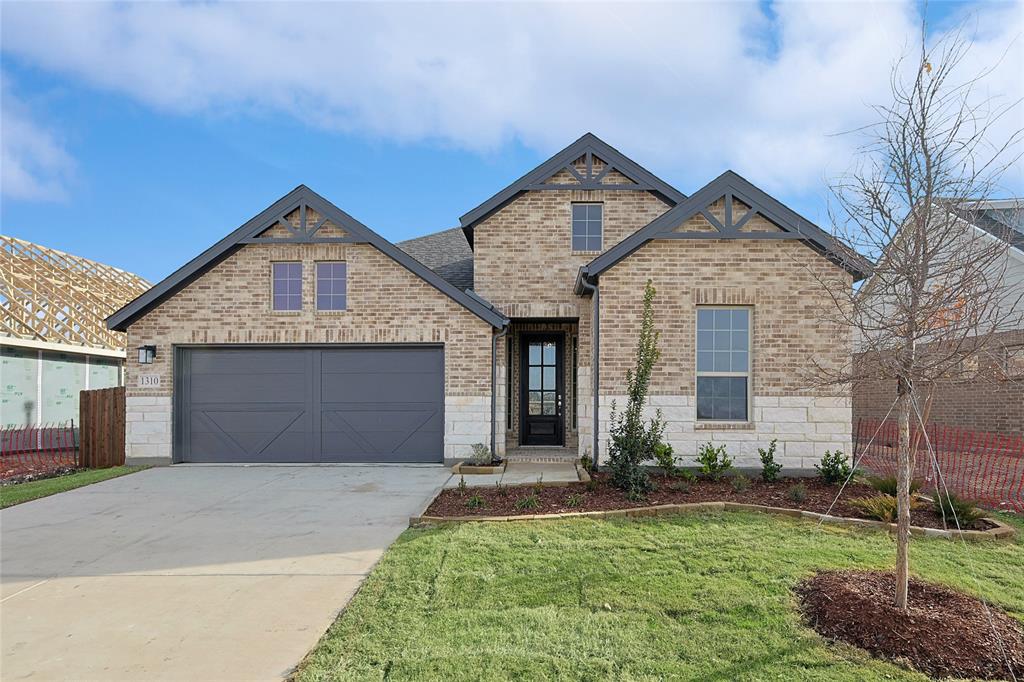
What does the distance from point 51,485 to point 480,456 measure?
722 cm

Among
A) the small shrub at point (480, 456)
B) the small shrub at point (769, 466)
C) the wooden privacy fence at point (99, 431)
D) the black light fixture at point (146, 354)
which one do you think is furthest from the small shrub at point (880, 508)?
the wooden privacy fence at point (99, 431)

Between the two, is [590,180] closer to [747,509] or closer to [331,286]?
[331,286]

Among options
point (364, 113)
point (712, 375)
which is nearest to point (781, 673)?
point (712, 375)

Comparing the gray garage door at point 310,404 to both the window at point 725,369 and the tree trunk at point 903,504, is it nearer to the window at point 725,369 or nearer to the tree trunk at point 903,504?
the window at point 725,369

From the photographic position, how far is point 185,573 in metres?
5.48

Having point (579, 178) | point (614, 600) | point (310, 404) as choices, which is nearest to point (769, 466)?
Answer: point (614, 600)

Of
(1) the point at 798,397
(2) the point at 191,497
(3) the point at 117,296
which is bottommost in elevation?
(2) the point at 191,497

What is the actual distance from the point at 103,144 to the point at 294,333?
817 cm

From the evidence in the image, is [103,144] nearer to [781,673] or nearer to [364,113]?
[364,113]

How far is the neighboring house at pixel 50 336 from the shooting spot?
1545cm

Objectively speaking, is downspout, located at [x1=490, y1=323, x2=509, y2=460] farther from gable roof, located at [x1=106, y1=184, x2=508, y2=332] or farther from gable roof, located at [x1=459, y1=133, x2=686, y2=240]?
gable roof, located at [x1=459, y1=133, x2=686, y2=240]

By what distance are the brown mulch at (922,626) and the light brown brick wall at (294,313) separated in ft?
27.0

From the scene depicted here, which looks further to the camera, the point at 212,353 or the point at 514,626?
the point at 212,353

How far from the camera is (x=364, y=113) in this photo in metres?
12.0
